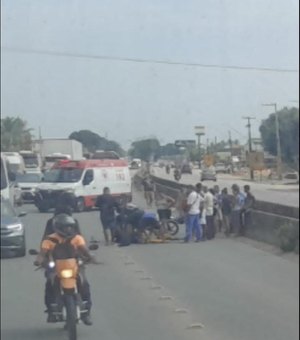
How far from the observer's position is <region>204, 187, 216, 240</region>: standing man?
1953 cm

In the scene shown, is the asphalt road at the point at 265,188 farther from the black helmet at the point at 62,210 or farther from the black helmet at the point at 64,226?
the black helmet at the point at 64,226

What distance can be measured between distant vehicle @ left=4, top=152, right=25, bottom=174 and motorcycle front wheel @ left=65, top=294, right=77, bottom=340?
3.68 m

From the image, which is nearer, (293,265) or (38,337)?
(38,337)

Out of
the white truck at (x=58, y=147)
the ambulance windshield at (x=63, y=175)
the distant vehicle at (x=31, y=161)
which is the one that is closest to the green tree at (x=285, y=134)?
the white truck at (x=58, y=147)

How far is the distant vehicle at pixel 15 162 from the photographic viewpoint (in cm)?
1301

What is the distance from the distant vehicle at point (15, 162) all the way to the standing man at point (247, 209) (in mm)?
3200

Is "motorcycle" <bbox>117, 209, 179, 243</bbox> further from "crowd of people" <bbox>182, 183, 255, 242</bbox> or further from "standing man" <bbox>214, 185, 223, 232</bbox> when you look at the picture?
"standing man" <bbox>214, 185, 223, 232</bbox>

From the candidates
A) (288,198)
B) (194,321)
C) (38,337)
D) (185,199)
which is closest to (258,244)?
(288,198)

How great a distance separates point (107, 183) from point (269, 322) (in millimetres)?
8625

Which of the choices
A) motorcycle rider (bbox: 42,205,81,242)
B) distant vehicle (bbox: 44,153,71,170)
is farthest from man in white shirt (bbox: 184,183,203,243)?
motorcycle rider (bbox: 42,205,81,242)

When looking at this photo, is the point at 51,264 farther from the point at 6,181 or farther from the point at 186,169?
the point at 6,181

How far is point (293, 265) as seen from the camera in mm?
13211

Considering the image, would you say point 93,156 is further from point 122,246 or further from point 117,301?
point 122,246

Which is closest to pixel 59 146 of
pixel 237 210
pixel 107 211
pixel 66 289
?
pixel 66 289
